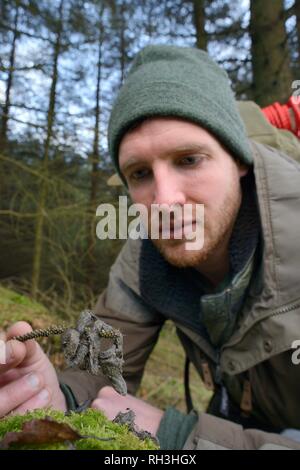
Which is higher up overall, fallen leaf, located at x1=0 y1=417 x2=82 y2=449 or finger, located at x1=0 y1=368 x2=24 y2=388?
fallen leaf, located at x1=0 y1=417 x2=82 y2=449

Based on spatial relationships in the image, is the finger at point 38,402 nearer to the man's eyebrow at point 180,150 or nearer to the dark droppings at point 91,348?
the dark droppings at point 91,348

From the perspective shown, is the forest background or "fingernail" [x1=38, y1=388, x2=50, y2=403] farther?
the forest background

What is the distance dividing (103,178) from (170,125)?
7.27 meters

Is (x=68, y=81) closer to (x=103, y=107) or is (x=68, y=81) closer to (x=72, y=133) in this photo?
(x=103, y=107)

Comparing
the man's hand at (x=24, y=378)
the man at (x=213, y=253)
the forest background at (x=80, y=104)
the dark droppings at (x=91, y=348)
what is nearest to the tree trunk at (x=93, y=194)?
the forest background at (x=80, y=104)

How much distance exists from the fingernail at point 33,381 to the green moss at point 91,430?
1.82 ft

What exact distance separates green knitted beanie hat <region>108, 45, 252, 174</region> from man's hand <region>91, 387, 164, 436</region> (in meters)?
1.59

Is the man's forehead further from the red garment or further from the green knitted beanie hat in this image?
the red garment

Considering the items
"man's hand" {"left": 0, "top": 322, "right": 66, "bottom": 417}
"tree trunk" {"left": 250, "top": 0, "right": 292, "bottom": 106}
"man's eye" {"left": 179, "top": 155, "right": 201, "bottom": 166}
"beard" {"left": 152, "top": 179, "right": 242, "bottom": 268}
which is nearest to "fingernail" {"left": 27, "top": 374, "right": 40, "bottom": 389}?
"man's hand" {"left": 0, "top": 322, "right": 66, "bottom": 417}

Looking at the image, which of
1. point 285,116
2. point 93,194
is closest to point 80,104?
point 93,194

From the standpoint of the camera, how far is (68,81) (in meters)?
8.69

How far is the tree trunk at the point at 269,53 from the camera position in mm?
5934

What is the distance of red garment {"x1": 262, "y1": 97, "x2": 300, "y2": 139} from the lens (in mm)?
3264

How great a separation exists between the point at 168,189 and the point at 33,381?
135 cm
